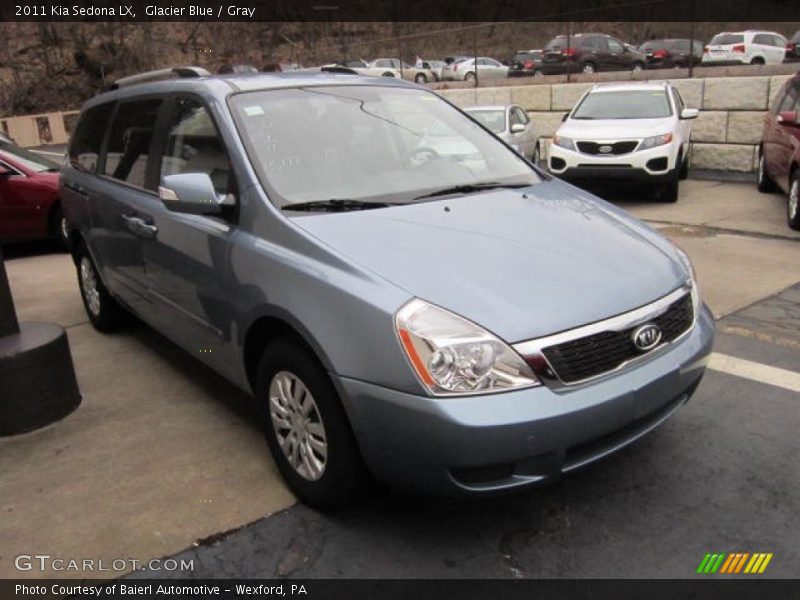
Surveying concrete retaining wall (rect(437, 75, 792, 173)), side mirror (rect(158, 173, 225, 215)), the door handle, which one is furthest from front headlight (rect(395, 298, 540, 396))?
concrete retaining wall (rect(437, 75, 792, 173))

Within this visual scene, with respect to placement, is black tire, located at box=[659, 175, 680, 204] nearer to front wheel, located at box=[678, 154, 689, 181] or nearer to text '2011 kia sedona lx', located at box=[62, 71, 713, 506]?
front wheel, located at box=[678, 154, 689, 181]

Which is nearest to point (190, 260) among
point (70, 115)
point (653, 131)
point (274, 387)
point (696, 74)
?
point (274, 387)

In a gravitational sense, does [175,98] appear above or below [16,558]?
above

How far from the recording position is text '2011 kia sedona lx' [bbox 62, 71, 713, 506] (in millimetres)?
2393

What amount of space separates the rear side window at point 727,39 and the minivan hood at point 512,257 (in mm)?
20650

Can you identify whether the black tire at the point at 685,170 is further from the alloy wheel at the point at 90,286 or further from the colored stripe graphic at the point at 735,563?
the colored stripe graphic at the point at 735,563

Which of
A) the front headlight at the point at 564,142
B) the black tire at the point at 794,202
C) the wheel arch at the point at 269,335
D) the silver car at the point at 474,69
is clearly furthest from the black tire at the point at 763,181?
the silver car at the point at 474,69

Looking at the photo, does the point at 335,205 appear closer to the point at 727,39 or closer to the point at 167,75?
the point at 167,75

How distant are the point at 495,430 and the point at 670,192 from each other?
28.3 feet

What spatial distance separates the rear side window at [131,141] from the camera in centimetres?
416

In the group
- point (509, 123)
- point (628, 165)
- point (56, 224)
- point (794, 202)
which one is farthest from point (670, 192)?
point (56, 224)
